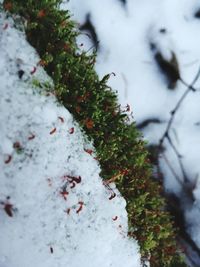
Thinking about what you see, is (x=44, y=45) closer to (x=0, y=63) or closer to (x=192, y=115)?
(x=0, y=63)

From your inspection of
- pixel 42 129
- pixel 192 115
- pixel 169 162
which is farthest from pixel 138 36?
pixel 42 129

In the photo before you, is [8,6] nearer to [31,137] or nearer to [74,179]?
[31,137]

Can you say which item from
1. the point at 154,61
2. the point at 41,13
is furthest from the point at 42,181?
the point at 154,61

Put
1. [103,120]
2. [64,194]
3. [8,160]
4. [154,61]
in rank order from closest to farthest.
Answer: [8,160] < [64,194] < [103,120] < [154,61]

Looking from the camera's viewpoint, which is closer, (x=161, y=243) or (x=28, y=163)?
(x=28, y=163)

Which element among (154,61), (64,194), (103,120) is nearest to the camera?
(64,194)

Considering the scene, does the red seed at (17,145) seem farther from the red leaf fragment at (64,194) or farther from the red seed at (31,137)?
the red leaf fragment at (64,194)

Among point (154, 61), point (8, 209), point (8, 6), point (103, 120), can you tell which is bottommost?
point (8, 209)
